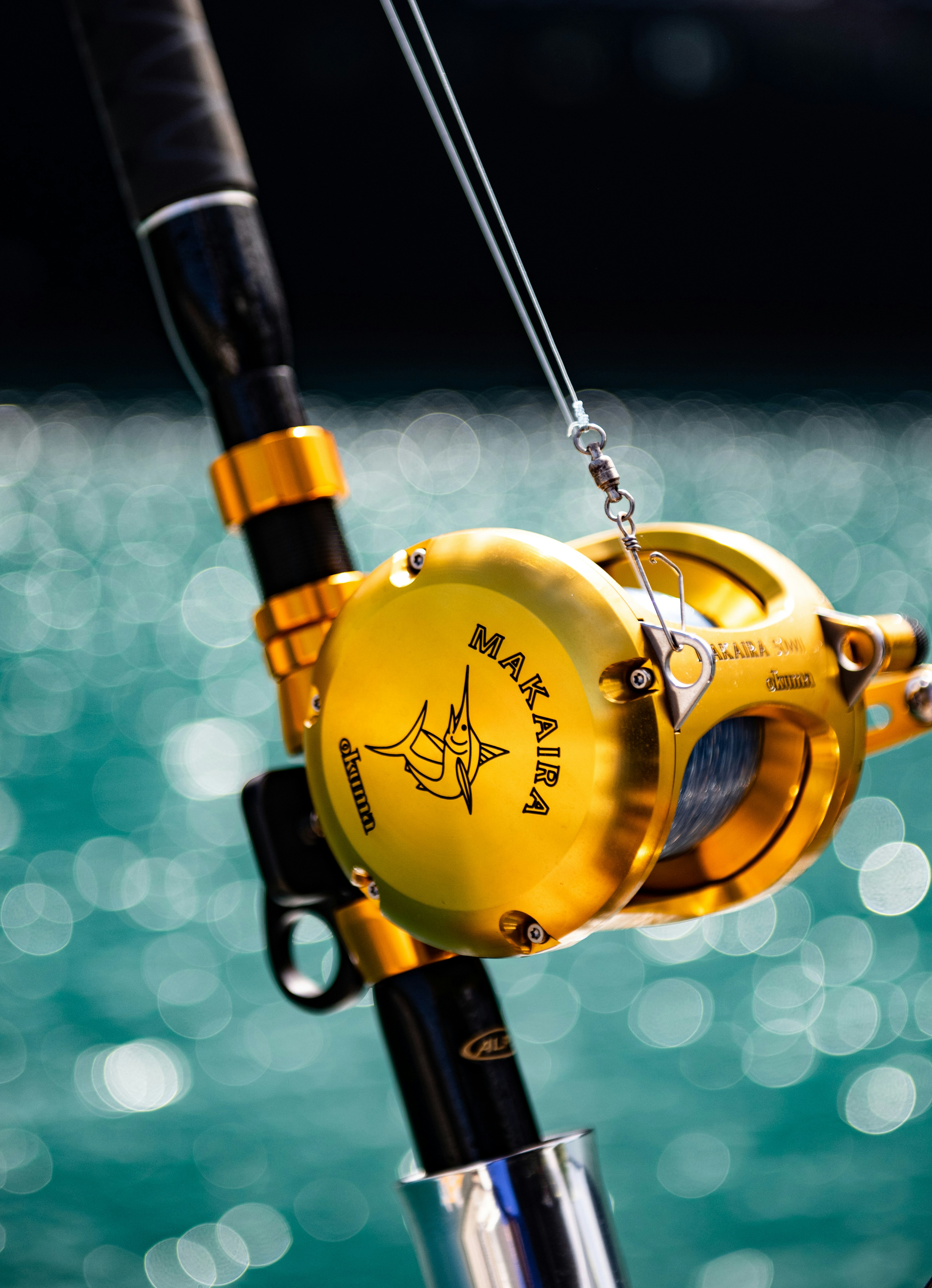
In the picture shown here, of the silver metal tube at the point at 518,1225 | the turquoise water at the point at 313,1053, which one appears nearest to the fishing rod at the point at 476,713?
the silver metal tube at the point at 518,1225

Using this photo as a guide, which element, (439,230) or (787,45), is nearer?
(439,230)

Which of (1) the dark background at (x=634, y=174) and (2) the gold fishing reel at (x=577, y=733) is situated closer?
(2) the gold fishing reel at (x=577, y=733)

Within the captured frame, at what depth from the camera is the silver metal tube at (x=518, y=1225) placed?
1.15 feet

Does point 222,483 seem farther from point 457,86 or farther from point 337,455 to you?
point 457,86

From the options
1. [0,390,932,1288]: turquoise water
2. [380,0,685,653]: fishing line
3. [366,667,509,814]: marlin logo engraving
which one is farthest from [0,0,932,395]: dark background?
[0,390,932,1288]: turquoise water

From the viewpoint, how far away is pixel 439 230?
61cm

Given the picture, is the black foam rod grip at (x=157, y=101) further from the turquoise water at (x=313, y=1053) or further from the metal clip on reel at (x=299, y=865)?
the turquoise water at (x=313, y=1053)

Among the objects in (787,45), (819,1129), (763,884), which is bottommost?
(819,1129)

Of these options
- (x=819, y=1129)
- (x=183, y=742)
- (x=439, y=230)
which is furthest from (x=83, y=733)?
(x=439, y=230)

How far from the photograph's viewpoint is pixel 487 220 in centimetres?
38

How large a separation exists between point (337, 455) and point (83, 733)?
2725 mm

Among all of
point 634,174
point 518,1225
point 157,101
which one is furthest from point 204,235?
point 518,1225

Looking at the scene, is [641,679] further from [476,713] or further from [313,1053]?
[313,1053]

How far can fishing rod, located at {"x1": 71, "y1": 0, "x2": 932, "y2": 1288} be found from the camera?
32 centimetres
